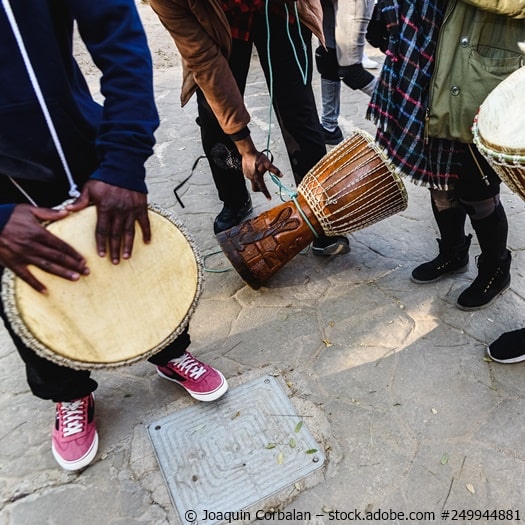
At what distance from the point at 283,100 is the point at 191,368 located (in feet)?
4.60

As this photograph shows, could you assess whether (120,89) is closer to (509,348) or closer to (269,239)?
(269,239)

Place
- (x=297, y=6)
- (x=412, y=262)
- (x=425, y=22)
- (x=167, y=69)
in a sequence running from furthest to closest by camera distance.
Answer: (x=167, y=69) < (x=412, y=262) < (x=297, y=6) < (x=425, y=22)

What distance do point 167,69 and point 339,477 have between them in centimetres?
621

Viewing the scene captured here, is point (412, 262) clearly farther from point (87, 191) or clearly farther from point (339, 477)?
point (87, 191)

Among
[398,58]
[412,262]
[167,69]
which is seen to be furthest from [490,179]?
[167,69]

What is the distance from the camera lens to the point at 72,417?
6.14 ft

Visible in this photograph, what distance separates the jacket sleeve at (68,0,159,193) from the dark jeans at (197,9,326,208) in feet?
3.76

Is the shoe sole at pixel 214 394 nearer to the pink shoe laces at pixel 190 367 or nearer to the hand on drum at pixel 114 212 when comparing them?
the pink shoe laces at pixel 190 367

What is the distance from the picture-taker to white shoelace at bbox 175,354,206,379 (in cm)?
202

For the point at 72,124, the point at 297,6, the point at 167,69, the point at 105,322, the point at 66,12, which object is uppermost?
the point at 66,12

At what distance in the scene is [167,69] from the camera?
21.8 feet

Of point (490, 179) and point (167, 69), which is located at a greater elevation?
point (490, 179)

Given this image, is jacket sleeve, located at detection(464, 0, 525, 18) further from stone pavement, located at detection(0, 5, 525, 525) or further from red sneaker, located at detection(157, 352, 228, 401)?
red sneaker, located at detection(157, 352, 228, 401)

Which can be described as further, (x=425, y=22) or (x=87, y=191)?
(x=425, y=22)
